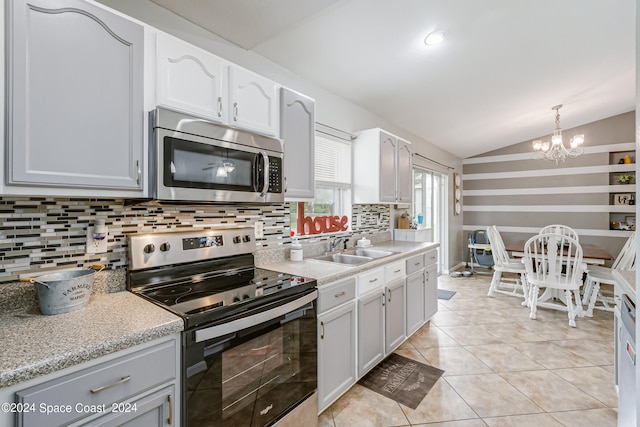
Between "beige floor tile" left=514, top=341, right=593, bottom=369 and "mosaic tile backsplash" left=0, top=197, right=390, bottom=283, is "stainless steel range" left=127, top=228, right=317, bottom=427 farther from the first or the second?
"beige floor tile" left=514, top=341, right=593, bottom=369

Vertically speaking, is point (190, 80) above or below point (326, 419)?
above

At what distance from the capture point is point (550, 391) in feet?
7.07

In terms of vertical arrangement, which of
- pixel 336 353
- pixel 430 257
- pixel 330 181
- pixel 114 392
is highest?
pixel 330 181

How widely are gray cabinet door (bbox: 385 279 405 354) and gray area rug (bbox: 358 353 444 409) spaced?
0.13 m

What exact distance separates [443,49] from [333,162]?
4.36ft

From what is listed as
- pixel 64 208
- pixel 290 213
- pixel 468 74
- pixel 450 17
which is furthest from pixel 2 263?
pixel 468 74

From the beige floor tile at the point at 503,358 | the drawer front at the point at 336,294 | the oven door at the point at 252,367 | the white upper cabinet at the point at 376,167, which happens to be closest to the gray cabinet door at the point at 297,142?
the drawer front at the point at 336,294

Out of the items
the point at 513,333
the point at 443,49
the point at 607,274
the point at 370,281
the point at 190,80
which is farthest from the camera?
the point at 607,274

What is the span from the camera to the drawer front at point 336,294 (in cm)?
178

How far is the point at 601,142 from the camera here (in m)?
5.38

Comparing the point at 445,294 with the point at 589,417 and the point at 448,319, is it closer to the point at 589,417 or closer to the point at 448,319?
the point at 448,319

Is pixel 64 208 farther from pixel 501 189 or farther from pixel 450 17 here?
pixel 501 189

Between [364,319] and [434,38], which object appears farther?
[434,38]

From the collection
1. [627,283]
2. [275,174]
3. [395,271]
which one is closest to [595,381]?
[627,283]
